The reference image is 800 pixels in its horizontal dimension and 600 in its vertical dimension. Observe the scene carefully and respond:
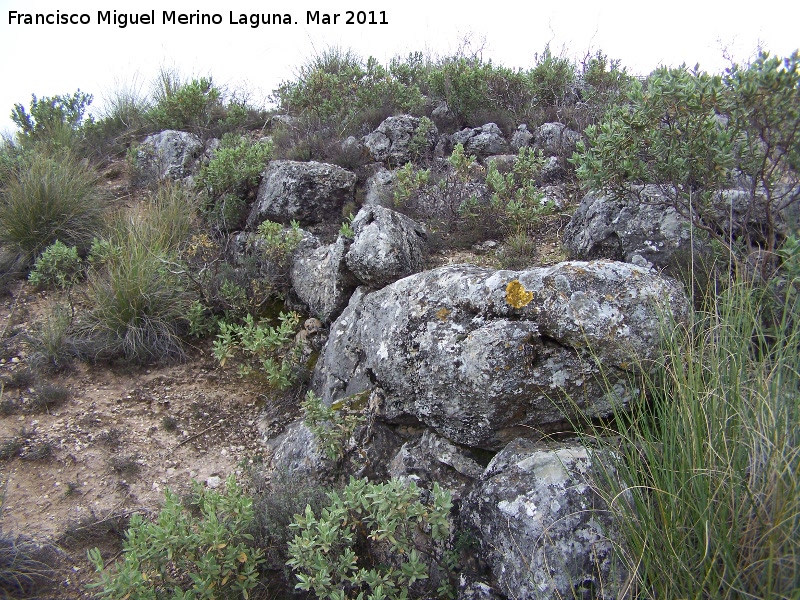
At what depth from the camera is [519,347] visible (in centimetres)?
311

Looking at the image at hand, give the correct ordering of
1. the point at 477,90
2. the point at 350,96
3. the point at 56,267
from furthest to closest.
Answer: the point at 350,96 → the point at 477,90 → the point at 56,267

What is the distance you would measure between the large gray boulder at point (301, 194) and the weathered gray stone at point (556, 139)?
2359 millimetres

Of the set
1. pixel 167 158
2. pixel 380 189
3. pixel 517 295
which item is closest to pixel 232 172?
pixel 380 189

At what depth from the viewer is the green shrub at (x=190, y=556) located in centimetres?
265

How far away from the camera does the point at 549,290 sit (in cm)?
321

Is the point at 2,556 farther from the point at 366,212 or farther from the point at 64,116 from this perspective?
the point at 64,116

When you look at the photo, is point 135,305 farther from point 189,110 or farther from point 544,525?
point 189,110

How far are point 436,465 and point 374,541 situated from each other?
0.52m

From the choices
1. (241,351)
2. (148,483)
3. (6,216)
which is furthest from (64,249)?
(148,483)

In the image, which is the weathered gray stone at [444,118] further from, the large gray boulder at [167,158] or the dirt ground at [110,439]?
the dirt ground at [110,439]

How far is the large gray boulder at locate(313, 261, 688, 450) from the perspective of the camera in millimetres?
3080

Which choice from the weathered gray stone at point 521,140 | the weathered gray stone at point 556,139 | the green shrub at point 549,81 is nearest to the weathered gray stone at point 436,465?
the weathered gray stone at point 556,139

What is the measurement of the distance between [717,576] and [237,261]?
471cm

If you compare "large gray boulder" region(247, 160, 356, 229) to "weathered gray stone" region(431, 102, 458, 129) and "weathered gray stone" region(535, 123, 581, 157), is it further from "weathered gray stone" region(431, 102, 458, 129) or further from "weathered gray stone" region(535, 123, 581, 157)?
"weathered gray stone" region(535, 123, 581, 157)
